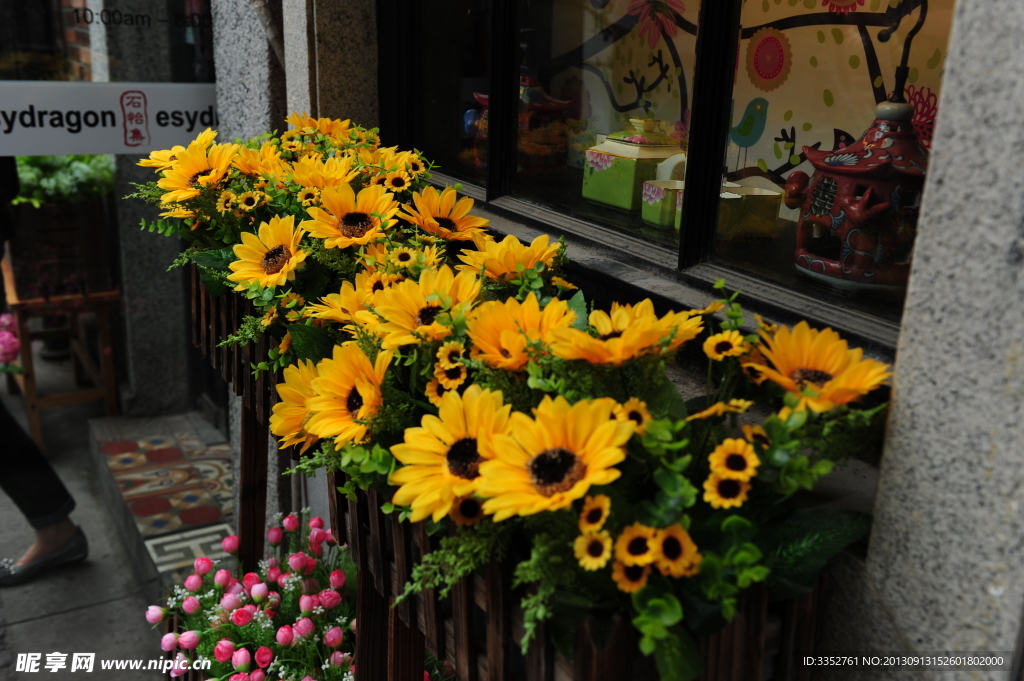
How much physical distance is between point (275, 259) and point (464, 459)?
639mm

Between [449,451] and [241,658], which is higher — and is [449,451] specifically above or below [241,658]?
above

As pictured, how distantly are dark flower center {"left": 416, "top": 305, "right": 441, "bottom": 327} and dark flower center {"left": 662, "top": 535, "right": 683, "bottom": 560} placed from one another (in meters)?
0.42

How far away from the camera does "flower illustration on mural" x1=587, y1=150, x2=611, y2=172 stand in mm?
1863

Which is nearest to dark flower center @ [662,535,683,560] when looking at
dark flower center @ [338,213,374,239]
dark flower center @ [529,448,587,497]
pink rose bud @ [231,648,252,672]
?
dark flower center @ [529,448,587,497]

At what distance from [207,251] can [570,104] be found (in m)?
0.86

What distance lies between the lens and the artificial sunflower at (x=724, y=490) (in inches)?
32.8

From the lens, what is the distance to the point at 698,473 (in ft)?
3.12

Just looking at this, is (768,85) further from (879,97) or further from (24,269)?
(24,269)

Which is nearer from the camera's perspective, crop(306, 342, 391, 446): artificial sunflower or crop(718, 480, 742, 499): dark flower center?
crop(718, 480, 742, 499): dark flower center

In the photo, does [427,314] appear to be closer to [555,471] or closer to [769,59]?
[555,471]

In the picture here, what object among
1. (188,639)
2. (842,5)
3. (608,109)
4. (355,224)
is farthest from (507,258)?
(188,639)

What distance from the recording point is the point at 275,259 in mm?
1394

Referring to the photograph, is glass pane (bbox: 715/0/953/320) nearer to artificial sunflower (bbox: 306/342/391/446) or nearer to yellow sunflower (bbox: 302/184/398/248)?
yellow sunflower (bbox: 302/184/398/248)

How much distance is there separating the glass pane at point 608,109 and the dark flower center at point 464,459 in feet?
2.78
